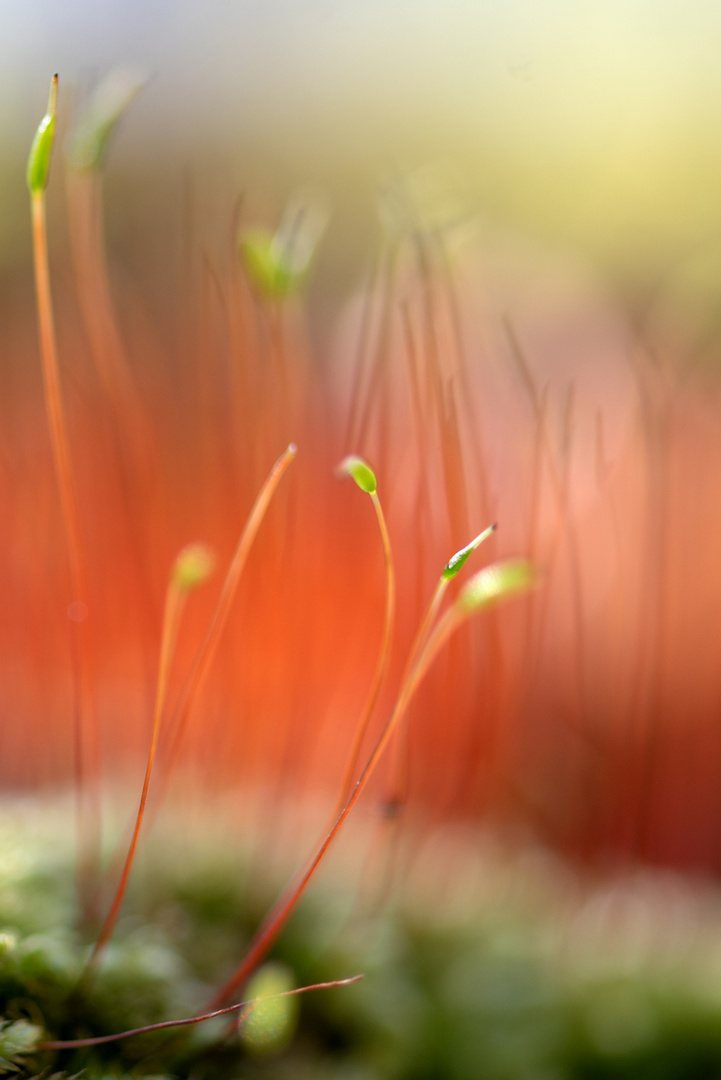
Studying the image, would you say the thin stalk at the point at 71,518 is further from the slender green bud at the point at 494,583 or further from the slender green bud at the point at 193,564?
the slender green bud at the point at 494,583

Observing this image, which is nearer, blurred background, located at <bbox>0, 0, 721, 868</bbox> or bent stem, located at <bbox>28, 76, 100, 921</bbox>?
bent stem, located at <bbox>28, 76, 100, 921</bbox>

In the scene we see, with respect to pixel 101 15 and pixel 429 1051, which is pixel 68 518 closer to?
pixel 429 1051

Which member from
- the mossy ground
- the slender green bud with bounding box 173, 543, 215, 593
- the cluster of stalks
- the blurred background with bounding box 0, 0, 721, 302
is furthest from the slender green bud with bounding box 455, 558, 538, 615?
the blurred background with bounding box 0, 0, 721, 302

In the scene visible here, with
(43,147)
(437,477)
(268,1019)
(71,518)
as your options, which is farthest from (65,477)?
(437,477)

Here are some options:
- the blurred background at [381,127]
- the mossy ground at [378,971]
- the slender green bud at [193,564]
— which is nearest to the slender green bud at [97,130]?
the slender green bud at [193,564]

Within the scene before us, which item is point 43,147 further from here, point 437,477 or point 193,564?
point 437,477

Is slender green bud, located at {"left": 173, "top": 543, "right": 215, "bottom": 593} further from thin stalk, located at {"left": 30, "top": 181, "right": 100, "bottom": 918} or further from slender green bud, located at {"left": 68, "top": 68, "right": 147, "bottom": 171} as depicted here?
Answer: slender green bud, located at {"left": 68, "top": 68, "right": 147, "bottom": 171}
